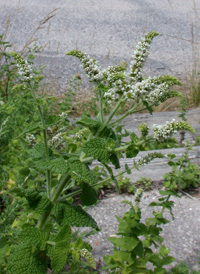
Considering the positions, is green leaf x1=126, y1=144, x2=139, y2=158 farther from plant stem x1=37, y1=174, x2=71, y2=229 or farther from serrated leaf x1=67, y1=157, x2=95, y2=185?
plant stem x1=37, y1=174, x2=71, y2=229

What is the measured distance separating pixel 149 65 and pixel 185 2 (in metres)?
4.05

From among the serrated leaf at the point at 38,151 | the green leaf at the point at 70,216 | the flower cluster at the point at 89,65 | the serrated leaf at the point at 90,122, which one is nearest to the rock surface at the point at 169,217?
the green leaf at the point at 70,216

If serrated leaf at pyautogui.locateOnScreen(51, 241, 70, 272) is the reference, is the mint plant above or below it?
above

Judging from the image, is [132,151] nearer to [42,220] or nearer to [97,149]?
[97,149]

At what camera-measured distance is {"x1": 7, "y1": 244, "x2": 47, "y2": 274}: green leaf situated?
1354 millimetres

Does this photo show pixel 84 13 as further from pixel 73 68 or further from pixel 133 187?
pixel 133 187

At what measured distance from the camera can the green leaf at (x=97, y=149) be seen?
49.9 inches

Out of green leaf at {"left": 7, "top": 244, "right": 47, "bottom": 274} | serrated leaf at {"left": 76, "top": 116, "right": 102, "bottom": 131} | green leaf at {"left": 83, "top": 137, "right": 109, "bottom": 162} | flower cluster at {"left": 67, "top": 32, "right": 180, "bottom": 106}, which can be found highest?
flower cluster at {"left": 67, "top": 32, "right": 180, "bottom": 106}

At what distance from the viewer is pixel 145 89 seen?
1.39 meters

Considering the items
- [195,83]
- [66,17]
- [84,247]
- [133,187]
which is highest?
[66,17]

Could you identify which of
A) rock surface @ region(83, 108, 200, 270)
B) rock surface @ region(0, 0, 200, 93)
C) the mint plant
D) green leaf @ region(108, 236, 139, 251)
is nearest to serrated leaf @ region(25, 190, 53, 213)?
the mint plant

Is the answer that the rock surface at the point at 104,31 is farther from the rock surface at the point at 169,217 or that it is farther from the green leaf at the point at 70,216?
the green leaf at the point at 70,216

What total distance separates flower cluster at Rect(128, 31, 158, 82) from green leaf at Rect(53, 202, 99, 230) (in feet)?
1.96

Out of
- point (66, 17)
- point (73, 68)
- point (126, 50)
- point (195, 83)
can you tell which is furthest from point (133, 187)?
point (66, 17)
